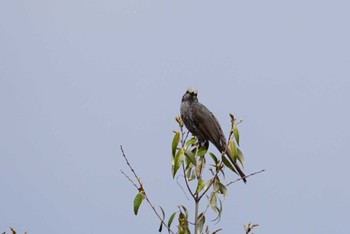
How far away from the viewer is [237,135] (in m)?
4.60

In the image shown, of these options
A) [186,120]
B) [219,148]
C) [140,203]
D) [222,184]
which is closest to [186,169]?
[222,184]

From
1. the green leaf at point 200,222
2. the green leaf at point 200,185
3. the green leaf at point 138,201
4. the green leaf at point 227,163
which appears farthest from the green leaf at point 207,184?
the green leaf at point 138,201

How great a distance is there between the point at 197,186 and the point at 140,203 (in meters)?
0.45

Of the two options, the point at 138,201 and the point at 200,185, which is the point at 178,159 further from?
the point at 138,201

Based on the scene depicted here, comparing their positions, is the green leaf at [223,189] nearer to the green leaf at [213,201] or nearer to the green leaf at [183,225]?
the green leaf at [213,201]

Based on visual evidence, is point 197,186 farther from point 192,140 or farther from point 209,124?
point 209,124

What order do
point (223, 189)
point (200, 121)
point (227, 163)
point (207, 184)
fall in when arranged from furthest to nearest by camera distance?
point (200, 121) < point (227, 163) < point (223, 189) < point (207, 184)

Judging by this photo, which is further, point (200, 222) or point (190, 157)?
point (190, 157)

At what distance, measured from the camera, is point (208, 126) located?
6.20 meters

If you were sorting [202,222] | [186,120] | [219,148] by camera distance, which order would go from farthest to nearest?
[186,120], [219,148], [202,222]

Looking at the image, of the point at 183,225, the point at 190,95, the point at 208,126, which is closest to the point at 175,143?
the point at 183,225

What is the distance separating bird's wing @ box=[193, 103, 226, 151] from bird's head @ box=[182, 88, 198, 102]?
13 centimetres

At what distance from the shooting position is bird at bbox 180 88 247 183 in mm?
6043

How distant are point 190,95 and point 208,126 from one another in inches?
23.4
